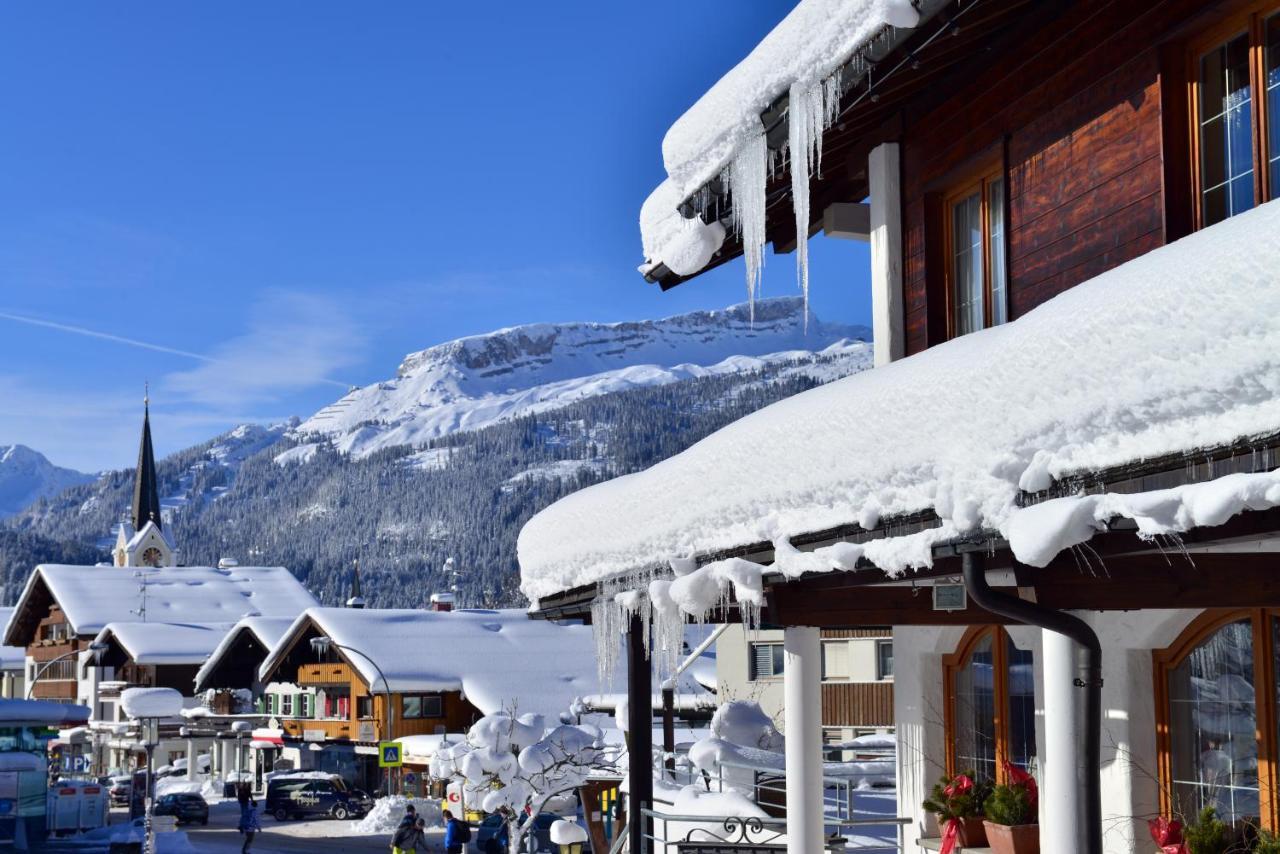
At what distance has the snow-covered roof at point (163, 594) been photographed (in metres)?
76.3

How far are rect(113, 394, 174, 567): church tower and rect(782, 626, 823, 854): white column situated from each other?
119 metres

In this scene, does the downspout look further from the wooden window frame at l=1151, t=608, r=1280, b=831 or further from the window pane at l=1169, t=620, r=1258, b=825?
the window pane at l=1169, t=620, r=1258, b=825

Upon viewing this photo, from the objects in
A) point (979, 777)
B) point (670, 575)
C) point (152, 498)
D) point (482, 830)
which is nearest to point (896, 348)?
point (979, 777)

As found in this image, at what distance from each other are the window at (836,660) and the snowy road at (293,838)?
1261 centimetres

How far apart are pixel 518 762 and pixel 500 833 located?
556 inches

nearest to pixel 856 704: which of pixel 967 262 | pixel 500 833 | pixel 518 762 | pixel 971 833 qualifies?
pixel 500 833

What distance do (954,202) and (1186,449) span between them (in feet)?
19.1

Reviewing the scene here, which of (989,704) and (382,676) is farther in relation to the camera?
(382,676)

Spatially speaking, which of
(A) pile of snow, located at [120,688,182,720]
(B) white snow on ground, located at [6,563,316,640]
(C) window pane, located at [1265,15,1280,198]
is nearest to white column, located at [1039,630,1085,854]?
(C) window pane, located at [1265,15,1280,198]

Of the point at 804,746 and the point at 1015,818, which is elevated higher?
the point at 804,746

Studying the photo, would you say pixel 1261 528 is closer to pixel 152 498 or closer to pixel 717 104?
pixel 717 104

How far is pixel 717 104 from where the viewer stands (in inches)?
324

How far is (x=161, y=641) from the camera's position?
67812mm

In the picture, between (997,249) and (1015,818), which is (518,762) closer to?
(1015,818)
